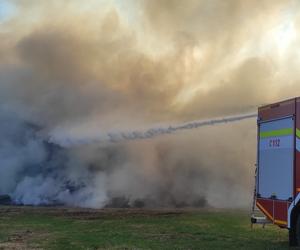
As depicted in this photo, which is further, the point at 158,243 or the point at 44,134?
the point at 44,134

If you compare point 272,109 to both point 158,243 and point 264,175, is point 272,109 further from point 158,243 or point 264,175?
point 158,243

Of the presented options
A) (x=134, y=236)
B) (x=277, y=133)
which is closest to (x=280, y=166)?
(x=277, y=133)

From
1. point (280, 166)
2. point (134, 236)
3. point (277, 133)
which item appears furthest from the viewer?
point (134, 236)

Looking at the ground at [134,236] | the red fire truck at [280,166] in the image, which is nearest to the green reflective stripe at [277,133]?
the red fire truck at [280,166]

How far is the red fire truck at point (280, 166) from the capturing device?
1293cm

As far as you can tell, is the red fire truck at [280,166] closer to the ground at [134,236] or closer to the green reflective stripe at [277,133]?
the green reflective stripe at [277,133]

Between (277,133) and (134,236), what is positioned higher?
(277,133)

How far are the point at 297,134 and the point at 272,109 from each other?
159cm

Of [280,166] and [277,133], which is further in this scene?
[277,133]

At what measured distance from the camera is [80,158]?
150 ft

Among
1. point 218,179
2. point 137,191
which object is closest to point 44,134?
point 137,191

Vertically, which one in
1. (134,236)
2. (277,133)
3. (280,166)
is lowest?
(134,236)

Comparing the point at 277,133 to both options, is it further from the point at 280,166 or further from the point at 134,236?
the point at 134,236

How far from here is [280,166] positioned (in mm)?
13656
